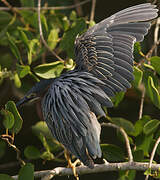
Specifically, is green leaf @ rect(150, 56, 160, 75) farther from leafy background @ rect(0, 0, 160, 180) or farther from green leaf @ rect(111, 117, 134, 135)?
green leaf @ rect(111, 117, 134, 135)

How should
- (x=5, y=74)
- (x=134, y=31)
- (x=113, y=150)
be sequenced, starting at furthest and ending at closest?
(x=5, y=74)
(x=113, y=150)
(x=134, y=31)

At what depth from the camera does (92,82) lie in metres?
1.84

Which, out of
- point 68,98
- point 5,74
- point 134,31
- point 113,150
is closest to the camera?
point 68,98

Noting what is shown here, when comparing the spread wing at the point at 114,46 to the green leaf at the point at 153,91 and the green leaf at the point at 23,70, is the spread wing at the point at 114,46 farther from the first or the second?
the green leaf at the point at 23,70

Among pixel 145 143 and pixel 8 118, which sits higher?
pixel 8 118

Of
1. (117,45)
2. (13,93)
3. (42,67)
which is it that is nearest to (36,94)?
(42,67)

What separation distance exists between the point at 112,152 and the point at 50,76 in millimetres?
517

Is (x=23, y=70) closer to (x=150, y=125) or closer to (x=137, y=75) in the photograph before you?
(x=137, y=75)

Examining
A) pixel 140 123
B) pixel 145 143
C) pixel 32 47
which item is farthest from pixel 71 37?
pixel 145 143

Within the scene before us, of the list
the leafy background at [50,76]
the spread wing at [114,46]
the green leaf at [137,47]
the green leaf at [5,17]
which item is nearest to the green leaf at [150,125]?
A: the leafy background at [50,76]

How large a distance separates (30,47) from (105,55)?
48 centimetres

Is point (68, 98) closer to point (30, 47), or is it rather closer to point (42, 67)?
point (42, 67)

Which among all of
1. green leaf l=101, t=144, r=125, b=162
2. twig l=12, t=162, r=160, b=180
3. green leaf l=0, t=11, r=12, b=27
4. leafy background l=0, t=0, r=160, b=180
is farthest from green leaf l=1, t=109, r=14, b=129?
green leaf l=0, t=11, r=12, b=27

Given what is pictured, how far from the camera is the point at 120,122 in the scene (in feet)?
7.12
